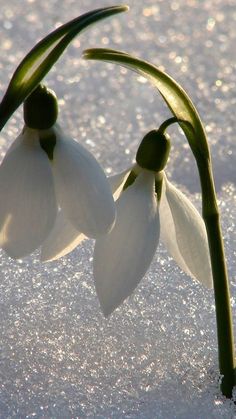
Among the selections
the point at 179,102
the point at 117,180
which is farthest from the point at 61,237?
the point at 179,102

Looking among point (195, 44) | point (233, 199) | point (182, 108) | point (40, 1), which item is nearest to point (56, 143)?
point (182, 108)

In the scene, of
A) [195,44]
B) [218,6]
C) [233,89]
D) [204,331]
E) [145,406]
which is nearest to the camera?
[145,406]

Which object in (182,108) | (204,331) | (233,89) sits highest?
(182,108)

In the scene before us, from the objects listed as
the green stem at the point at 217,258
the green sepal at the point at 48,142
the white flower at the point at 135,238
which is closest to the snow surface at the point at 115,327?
the green stem at the point at 217,258

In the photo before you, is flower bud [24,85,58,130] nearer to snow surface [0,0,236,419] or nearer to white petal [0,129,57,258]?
white petal [0,129,57,258]

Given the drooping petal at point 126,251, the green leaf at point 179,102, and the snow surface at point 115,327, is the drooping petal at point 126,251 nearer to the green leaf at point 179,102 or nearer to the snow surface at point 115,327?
the green leaf at point 179,102

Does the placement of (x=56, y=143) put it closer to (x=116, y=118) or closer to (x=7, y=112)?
(x=7, y=112)

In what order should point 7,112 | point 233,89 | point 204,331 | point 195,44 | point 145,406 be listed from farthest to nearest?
point 195,44
point 233,89
point 204,331
point 145,406
point 7,112
